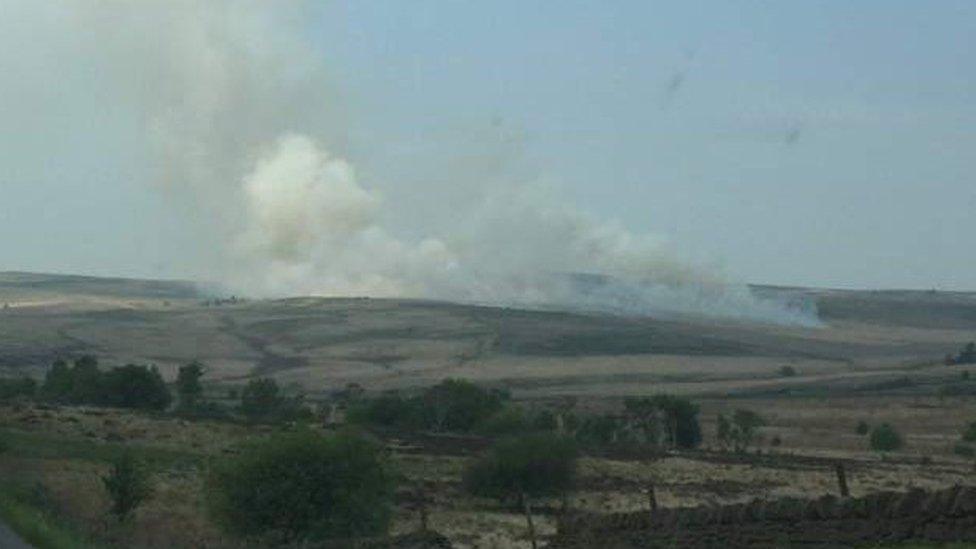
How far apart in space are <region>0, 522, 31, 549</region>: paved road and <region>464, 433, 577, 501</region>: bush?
136ft

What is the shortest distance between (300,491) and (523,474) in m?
19.4

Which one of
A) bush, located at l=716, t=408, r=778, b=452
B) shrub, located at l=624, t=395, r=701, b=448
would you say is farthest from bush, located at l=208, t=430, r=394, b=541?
shrub, located at l=624, t=395, r=701, b=448

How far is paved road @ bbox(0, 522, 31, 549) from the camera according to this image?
2525 centimetres

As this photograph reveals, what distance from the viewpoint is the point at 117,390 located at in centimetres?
11244

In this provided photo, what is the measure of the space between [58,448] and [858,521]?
56.8 metres

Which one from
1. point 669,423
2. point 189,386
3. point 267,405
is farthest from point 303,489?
point 189,386

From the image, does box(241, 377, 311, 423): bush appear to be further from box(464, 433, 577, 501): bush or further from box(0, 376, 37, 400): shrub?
box(464, 433, 577, 501): bush

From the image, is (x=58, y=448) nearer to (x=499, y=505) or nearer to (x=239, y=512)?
(x=499, y=505)

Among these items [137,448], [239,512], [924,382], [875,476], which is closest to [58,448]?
[137,448]

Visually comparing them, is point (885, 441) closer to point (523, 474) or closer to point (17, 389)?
point (523, 474)

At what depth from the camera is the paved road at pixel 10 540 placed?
2525 cm

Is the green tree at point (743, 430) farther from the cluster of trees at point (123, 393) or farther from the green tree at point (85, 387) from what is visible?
the green tree at point (85, 387)

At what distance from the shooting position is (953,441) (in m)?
115

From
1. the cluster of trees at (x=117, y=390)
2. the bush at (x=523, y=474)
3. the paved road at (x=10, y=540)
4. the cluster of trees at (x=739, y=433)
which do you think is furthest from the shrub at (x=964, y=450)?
the paved road at (x=10, y=540)
